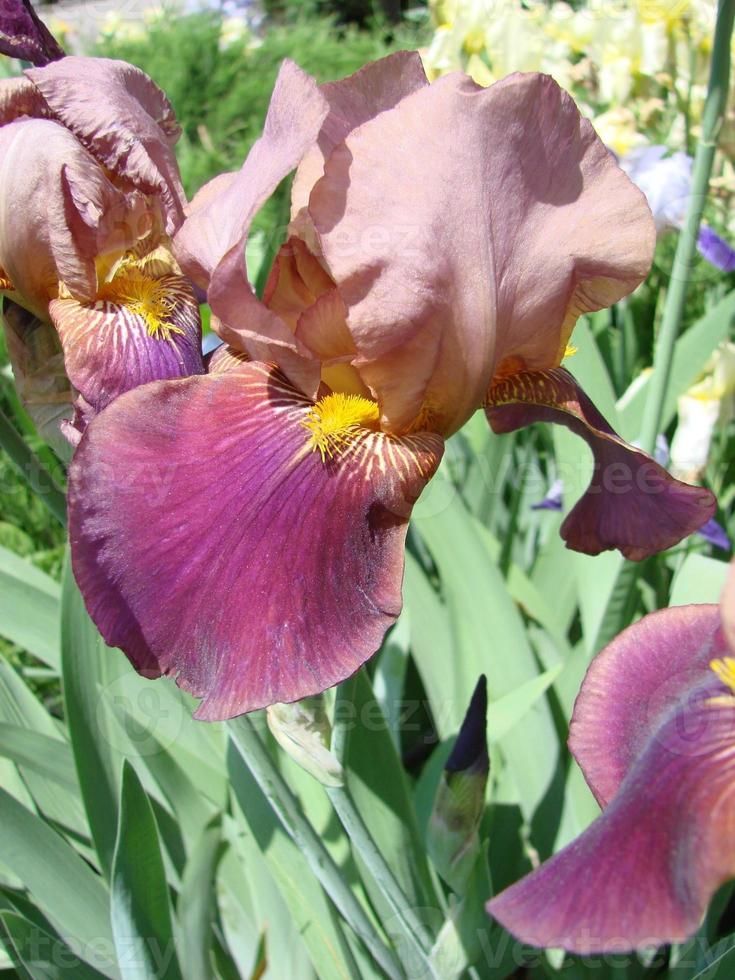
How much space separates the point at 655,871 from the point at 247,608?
17.0 inches

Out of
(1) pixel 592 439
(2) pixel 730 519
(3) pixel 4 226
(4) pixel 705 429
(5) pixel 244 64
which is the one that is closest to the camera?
(3) pixel 4 226

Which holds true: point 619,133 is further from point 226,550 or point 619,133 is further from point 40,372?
point 226,550

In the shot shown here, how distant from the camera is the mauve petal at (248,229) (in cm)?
92

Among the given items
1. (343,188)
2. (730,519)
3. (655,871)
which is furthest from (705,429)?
(655,871)

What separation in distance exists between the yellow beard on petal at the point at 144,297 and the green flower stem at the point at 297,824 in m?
0.51

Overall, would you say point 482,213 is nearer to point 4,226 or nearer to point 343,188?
point 343,188

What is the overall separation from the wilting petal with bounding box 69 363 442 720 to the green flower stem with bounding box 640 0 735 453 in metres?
0.88

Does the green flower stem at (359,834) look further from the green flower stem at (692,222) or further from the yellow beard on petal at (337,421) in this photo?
Result: the green flower stem at (692,222)

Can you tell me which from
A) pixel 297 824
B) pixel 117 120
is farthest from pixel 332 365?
pixel 297 824

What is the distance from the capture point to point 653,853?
0.71 metres

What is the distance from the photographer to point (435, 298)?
94cm

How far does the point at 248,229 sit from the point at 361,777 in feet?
2.87

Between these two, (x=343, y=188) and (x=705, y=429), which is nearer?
(x=343, y=188)

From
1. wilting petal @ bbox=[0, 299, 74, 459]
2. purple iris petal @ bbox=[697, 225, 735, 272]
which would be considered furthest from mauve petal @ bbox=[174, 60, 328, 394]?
purple iris petal @ bbox=[697, 225, 735, 272]
